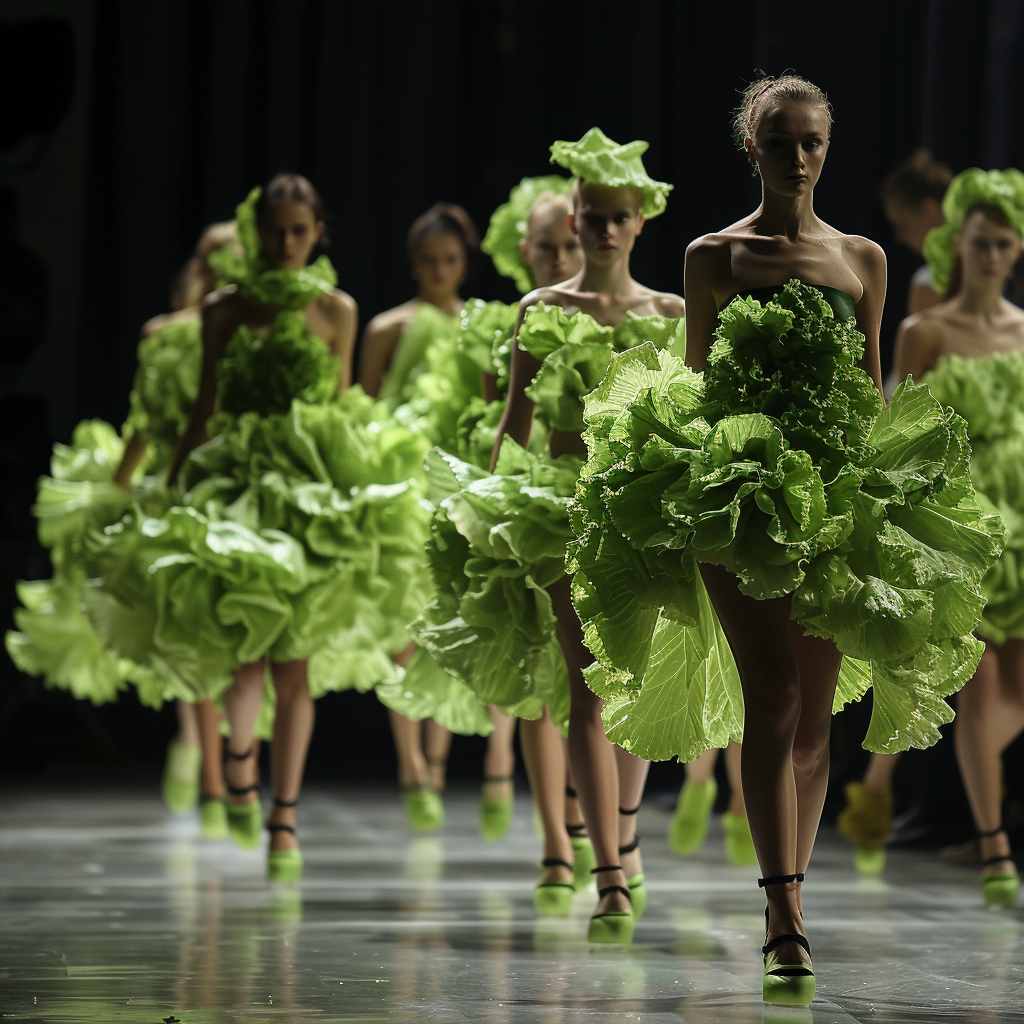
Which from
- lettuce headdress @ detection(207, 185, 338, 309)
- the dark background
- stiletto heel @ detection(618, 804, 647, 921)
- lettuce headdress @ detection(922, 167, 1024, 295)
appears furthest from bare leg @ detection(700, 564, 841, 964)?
the dark background

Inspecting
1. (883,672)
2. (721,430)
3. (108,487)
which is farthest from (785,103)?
(108,487)

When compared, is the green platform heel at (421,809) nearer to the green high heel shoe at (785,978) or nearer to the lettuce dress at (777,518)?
the lettuce dress at (777,518)

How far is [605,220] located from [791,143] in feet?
2.63

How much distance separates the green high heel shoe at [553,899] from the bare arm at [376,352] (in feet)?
8.23

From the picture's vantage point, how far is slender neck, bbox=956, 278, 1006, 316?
→ 4738mm

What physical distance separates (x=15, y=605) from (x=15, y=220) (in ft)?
5.53

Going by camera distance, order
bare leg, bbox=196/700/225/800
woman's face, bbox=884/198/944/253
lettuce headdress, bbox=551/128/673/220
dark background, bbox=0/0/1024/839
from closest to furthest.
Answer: lettuce headdress, bbox=551/128/673/220
woman's face, bbox=884/198/944/253
bare leg, bbox=196/700/225/800
dark background, bbox=0/0/1024/839

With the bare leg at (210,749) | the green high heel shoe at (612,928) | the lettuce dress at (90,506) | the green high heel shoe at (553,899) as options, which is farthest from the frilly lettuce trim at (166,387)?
the green high heel shoe at (612,928)

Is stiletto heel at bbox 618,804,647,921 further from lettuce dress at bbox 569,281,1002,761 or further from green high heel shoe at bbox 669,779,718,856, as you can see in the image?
green high heel shoe at bbox 669,779,718,856

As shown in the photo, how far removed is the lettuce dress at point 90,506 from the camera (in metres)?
5.74

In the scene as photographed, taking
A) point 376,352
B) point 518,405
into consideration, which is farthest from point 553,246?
point 376,352

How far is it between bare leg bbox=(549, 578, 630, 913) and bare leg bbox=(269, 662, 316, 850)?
119 centimetres

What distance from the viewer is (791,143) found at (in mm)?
3170

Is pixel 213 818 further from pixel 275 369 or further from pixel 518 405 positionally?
pixel 518 405
